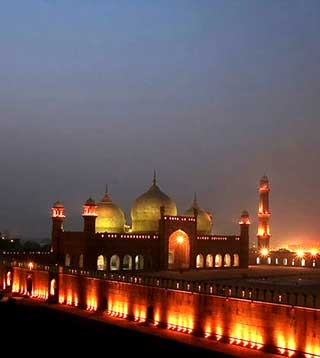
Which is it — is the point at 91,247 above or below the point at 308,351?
above

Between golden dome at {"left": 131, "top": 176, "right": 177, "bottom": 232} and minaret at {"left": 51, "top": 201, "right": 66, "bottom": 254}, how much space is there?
4995mm

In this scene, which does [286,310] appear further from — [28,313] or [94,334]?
[28,313]

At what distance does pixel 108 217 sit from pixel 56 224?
357 cm

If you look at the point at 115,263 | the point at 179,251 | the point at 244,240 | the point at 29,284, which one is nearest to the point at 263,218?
the point at 244,240

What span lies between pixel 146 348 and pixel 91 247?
1786 centimetres

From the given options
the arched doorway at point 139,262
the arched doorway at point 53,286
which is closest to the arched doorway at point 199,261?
the arched doorway at point 139,262

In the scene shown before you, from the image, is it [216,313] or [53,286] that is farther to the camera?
[53,286]

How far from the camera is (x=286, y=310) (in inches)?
838

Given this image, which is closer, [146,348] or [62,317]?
[146,348]

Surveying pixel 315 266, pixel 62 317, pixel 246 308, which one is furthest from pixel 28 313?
pixel 315 266

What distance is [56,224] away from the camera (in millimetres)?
43750

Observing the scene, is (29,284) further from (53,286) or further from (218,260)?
(218,260)

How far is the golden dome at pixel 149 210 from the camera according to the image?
44.8 metres

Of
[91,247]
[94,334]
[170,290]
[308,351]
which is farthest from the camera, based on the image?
[91,247]
